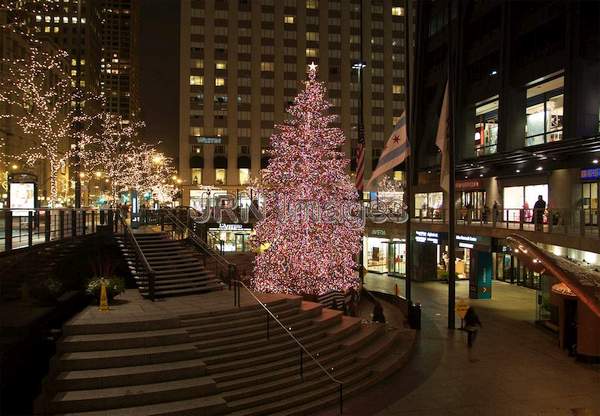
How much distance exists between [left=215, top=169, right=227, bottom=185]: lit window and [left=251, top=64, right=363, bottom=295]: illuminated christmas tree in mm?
67650

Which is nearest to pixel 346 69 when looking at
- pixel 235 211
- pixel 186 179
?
pixel 186 179

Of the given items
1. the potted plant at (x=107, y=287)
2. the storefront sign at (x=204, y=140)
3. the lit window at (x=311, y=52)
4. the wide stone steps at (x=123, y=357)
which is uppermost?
the lit window at (x=311, y=52)

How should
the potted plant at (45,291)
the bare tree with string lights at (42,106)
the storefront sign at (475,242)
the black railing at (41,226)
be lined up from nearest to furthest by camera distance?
the potted plant at (45,291) → the black railing at (41,226) → the storefront sign at (475,242) → the bare tree with string lights at (42,106)

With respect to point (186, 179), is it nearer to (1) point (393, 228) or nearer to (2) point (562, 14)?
(1) point (393, 228)

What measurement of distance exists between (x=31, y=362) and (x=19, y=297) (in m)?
1.96

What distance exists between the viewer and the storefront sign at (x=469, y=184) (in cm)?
3597

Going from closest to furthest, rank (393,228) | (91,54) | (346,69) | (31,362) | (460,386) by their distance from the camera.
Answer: (31,362)
(460,386)
(393,228)
(346,69)
(91,54)

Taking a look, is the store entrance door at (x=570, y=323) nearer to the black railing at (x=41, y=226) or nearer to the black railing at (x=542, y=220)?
the black railing at (x=542, y=220)

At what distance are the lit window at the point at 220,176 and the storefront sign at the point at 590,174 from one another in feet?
224

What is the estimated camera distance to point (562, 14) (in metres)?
29.0

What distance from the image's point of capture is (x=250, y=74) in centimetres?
9100

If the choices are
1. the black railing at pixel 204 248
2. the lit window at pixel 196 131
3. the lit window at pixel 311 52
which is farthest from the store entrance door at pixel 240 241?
the lit window at pixel 311 52

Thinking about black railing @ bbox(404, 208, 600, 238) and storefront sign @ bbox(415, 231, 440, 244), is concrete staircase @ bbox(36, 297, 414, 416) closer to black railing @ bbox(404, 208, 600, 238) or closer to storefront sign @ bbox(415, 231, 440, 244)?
black railing @ bbox(404, 208, 600, 238)

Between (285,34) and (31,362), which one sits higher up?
(285,34)
